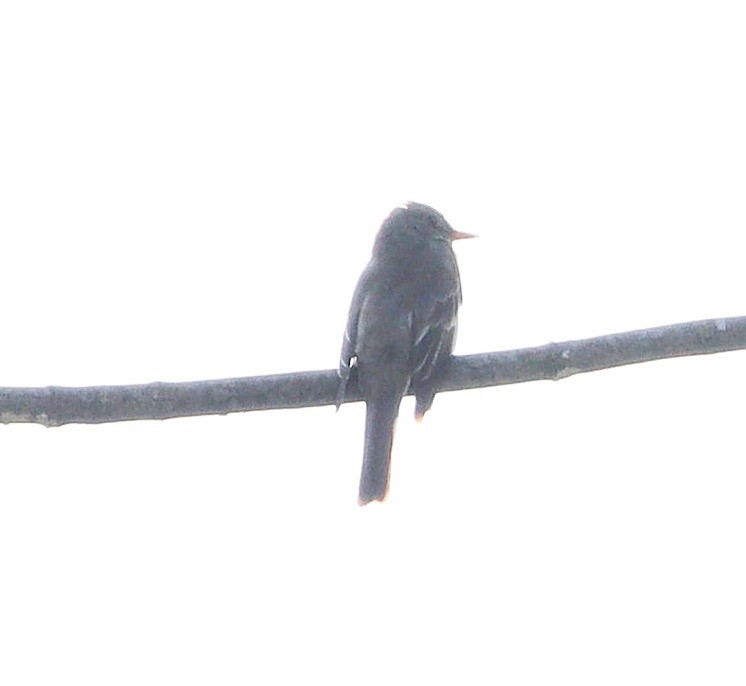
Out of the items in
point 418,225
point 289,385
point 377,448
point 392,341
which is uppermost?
point 418,225

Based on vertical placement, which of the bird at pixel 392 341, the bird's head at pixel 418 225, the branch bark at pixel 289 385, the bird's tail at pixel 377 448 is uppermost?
the bird's head at pixel 418 225

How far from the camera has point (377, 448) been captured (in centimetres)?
759

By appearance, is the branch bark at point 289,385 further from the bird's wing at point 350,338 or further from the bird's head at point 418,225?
the bird's head at point 418,225

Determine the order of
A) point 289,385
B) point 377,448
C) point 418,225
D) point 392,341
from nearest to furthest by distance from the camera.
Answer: point 289,385, point 377,448, point 392,341, point 418,225

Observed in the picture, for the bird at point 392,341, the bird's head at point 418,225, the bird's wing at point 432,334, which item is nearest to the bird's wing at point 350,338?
the bird at point 392,341

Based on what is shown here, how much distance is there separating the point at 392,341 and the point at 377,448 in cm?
59

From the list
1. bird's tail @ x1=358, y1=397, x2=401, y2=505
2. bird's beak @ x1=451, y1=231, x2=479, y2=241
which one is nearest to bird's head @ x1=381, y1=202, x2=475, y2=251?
bird's beak @ x1=451, y1=231, x2=479, y2=241

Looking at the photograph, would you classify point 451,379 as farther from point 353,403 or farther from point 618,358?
point 618,358

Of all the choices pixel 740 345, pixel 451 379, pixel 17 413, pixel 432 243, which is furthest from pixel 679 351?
pixel 432 243

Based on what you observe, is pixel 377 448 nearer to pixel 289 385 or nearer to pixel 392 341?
pixel 392 341

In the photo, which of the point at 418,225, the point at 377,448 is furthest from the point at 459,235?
the point at 377,448

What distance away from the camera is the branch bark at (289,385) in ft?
18.4

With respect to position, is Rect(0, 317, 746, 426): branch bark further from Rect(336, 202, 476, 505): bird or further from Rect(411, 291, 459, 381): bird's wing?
Rect(411, 291, 459, 381): bird's wing

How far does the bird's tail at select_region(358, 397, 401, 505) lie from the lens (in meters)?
7.57
